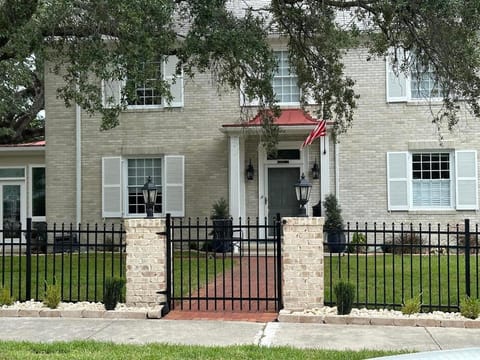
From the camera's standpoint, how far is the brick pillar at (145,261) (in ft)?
27.5

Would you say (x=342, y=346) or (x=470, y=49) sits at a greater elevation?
(x=470, y=49)

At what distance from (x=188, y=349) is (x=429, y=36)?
7.43 meters

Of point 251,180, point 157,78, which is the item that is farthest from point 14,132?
point 157,78

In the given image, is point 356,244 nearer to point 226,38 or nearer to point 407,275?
point 407,275

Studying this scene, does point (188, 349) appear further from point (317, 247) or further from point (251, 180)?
point (251, 180)

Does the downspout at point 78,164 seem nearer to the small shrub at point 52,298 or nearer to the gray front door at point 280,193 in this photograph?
the gray front door at point 280,193

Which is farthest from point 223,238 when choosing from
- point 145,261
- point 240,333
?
point 240,333

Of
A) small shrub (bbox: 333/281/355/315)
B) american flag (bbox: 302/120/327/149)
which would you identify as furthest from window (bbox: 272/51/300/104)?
small shrub (bbox: 333/281/355/315)

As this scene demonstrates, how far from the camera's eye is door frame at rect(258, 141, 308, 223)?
55.7 ft

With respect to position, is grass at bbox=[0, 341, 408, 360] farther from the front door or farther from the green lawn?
the front door

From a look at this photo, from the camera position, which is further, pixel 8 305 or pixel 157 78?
pixel 157 78

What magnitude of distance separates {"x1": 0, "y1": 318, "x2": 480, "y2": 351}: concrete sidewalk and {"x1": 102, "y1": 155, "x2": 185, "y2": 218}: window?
9.41 m

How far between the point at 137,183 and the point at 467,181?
955 cm

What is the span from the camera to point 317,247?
8062 mm
